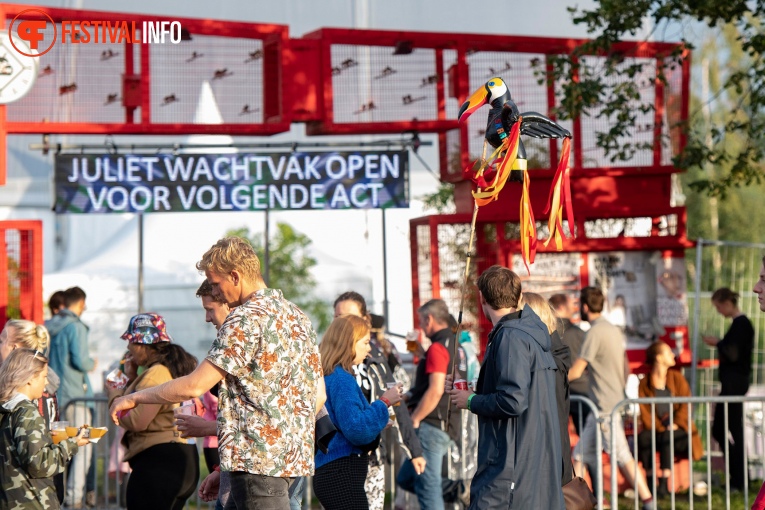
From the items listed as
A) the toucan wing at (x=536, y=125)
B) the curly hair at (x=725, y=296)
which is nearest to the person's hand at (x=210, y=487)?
the toucan wing at (x=536, y=125)

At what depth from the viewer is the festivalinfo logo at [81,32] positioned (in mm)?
10634

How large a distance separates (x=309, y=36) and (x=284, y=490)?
7799 mm

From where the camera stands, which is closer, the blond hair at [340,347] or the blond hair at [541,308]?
the blond hair at [340,347]

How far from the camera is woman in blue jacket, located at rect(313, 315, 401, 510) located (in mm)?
6039

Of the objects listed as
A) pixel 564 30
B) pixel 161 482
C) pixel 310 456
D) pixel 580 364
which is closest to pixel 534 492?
pixel 310 456

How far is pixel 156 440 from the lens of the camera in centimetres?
639

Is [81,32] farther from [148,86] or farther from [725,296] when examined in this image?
[725,296]

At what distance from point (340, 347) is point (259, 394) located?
143 cm

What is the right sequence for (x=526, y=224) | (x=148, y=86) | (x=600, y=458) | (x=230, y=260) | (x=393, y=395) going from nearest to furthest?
(x=230, y=260), (x=393, y=395), (x=526, y=224), (x=600, y=458), (x=148, y=86)

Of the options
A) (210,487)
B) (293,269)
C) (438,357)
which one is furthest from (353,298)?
(293,269)

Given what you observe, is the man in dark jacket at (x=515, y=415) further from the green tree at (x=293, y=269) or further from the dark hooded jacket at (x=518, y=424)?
the green tree at (x=293, y=269)

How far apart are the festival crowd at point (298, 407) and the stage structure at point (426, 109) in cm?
285

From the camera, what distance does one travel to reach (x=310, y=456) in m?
4.93

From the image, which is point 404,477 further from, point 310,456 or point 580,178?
point 580,178
